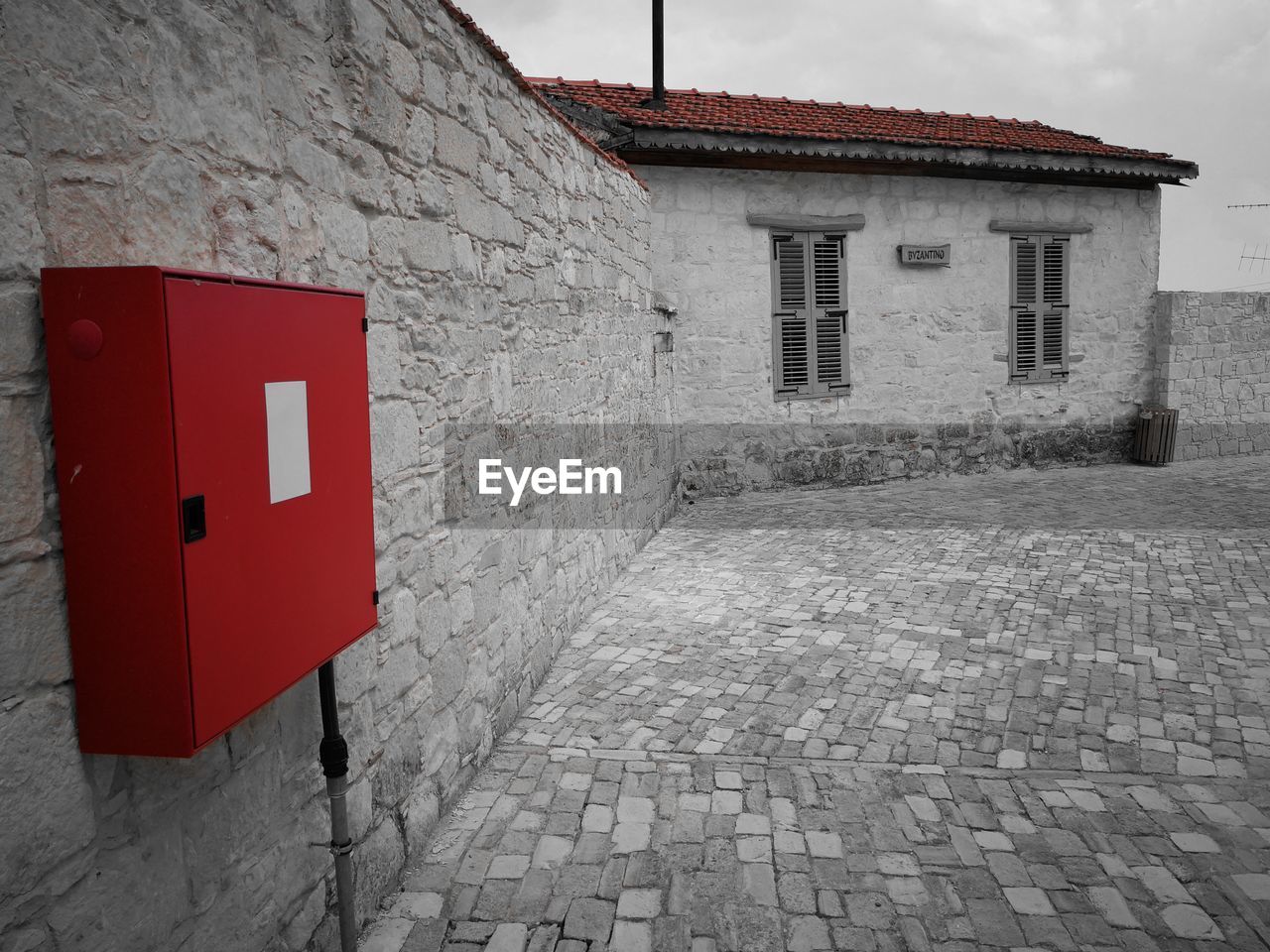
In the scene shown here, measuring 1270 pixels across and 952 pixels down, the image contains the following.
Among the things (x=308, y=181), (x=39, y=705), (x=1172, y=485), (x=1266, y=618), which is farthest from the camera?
(x=1172, y=485)

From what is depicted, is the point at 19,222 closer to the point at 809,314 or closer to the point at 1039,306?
the point at 809,314

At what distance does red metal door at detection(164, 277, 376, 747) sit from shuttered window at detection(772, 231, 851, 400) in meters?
9.01

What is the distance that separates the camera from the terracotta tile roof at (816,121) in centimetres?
1041

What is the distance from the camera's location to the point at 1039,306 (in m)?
12.1

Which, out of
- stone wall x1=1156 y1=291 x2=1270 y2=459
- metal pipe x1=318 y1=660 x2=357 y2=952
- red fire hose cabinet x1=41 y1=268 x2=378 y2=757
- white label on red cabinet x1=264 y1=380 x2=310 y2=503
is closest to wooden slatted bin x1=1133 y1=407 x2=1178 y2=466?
stone wall x1=1156 y1=291 x2=1270 y2=459

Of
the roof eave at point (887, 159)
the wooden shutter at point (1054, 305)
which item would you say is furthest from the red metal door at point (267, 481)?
the wooden shutter at point (1054, 305)

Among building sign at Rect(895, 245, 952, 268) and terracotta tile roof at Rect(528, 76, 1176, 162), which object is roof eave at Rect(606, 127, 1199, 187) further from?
building sign at Rect(895, 245, 952, 268)

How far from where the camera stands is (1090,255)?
12.4 meters

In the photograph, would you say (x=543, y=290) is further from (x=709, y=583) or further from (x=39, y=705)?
(x=39, y=705)

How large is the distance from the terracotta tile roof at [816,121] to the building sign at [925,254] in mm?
1181

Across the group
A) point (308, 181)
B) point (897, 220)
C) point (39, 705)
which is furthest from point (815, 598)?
point (897, 220)

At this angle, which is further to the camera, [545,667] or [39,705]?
[545,667]

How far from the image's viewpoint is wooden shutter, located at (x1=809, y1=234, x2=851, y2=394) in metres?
11.1

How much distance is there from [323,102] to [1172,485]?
35.8 ft
